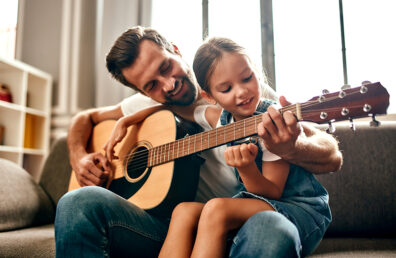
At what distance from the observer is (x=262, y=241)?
711mm

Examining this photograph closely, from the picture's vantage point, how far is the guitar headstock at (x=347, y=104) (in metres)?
0.68

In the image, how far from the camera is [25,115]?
3006mm

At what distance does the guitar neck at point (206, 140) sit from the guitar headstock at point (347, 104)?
4 cm

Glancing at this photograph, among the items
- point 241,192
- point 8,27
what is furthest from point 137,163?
point 8,27

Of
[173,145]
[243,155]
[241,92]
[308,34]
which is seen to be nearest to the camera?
[243,155]

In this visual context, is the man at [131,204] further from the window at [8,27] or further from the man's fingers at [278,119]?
the window at [8,27]

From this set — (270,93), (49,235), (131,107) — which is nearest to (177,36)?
(131,107)

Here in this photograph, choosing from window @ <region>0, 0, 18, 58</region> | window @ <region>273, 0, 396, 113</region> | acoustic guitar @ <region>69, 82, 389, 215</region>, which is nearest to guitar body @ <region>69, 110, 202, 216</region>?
acoustic guitar @ <region>69, 82, 389, 215</region>

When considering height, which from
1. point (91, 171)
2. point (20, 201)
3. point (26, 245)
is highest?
point (91, 171)

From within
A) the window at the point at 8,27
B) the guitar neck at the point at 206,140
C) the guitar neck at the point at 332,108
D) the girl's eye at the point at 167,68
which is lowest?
the guitar neck at the point at 206,140

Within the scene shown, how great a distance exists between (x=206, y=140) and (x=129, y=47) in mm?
524

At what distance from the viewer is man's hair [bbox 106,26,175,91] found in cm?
131

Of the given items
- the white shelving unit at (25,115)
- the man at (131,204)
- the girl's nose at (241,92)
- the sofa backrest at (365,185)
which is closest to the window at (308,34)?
the white shelving unit at (25,115)

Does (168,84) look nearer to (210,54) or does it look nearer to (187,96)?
(187,96)
